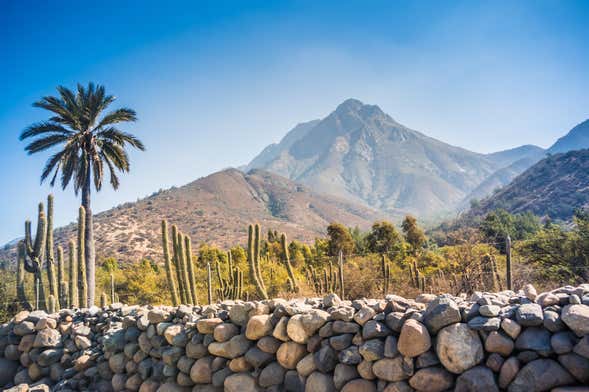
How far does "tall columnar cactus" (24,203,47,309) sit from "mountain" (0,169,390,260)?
3657 cm

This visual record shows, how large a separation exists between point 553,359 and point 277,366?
2.90m

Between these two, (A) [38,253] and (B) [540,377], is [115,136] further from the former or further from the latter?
(B) [540,377]

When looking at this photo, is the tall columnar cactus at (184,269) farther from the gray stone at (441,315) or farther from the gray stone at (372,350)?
the gray stone at (441,315)

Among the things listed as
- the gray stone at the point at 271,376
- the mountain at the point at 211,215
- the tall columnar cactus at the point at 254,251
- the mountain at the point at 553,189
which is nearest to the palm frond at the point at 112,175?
the tall columnar cactus at the point at 254,251

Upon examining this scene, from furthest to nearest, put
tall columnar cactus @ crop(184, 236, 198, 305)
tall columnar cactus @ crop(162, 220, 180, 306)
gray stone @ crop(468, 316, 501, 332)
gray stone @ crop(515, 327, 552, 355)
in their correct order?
tall columnar cactus @ crop(184, 236, 198, 305) < tall columnar cactus @ crop(162, 220, 180, 306) < gray stone @ crop(468, 316, 501, 332) < gray stone @ crop(515, 327, 552, 355)

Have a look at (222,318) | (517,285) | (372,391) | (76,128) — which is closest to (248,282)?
(76,128)

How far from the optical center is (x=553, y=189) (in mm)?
72062

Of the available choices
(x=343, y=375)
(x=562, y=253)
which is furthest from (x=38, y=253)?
(x=562, y=253)

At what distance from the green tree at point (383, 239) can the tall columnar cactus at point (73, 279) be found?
19.9 metres

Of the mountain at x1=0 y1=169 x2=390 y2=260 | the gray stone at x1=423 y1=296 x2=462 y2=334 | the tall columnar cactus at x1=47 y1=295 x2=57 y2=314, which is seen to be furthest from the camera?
the mountain at x1=0 y1=169 x2=390 y2=260

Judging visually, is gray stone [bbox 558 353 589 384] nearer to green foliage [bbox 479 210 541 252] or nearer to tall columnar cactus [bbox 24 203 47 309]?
tall columnar cactus [bbox 24 203 47 309]

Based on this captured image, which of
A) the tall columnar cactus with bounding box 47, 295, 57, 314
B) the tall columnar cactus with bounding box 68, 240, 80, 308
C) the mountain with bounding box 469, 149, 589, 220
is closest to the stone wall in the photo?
the tall columnar cactus with bounding box 47, 295, 57, 314

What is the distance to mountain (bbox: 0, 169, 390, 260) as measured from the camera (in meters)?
57.0

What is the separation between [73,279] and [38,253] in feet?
6.78
